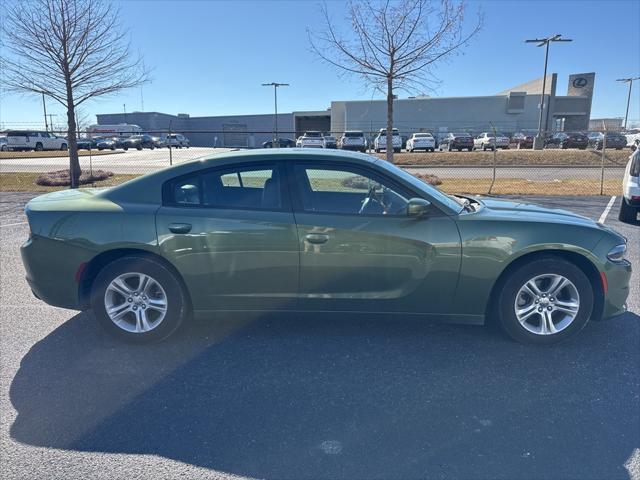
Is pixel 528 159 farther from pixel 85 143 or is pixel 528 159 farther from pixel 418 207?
pixel 85 143

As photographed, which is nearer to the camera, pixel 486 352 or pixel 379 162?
pixel 486 352

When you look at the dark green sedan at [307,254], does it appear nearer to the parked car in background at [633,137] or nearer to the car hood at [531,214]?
the car hood at [531,214]

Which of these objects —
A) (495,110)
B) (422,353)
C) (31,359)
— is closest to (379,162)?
(422,353)

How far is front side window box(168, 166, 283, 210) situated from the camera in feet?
11.7

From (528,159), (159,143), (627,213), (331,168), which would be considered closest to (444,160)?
(528,159)

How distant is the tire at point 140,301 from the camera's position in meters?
3.52

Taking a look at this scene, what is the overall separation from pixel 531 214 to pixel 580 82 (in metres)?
67.0

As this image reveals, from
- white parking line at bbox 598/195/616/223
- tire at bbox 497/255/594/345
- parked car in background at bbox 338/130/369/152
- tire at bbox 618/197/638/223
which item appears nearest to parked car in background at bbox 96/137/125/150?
parked car in background at bbox 338/130/369/152

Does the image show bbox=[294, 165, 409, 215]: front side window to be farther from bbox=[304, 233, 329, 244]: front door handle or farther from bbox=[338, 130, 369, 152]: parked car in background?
bbox=[338, 130, 369, 152]: parked car in background

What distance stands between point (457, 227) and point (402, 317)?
0.82 metres

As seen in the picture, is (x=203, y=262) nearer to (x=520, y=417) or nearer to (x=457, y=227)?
(x=457, y=227)

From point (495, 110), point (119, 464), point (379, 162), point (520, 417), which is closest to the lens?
point (119, 464)

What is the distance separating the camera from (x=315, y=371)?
10.4 ft

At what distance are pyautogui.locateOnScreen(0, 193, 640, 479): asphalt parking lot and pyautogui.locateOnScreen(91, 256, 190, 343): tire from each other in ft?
0.44
